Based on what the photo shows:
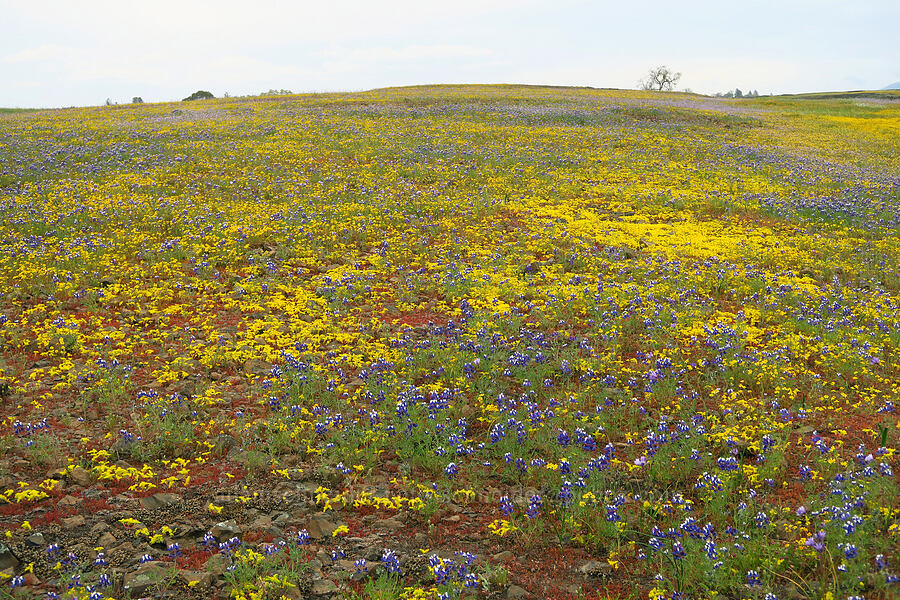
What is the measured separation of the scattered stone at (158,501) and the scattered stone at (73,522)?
1.63ft

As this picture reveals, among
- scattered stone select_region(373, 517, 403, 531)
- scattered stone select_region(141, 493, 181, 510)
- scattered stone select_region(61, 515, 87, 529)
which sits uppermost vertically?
scattered stone select_region(61, 515, 87, 529)

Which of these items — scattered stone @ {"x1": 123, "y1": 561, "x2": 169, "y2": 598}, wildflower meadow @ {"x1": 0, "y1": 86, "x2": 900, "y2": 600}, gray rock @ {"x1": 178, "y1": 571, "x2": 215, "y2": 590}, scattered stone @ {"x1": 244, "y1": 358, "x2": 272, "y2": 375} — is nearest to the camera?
scattered stone @ {"x1": 123, "y1": 561, "x2": 169, "y2": 598}

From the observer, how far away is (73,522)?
5164 mm

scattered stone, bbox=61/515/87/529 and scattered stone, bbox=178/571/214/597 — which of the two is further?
scattered stone, bbox=61/515/87/529

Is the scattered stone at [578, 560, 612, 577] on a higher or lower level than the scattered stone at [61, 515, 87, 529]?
lower

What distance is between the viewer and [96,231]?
43.8 ft

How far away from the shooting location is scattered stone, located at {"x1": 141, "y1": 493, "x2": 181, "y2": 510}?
Answer: 5522 mm

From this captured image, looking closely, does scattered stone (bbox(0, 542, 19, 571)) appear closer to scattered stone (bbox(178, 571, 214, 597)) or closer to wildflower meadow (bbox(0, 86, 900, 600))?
wildflower meadow (bbox(0, 86, 900, 600))

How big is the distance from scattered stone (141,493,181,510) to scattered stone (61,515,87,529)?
1.63ft

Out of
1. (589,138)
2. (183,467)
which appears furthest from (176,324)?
(589,138)

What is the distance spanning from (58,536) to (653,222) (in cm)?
1495

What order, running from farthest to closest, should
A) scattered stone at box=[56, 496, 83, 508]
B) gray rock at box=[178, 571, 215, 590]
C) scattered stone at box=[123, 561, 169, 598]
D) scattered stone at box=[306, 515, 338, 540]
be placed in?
scattered stone at box=[56, 496, 83, 508] → scattered stone at box=[306, 515, 338, 540] → gray rock at box=[178, 571, 215, 590] → scattered stone at box=[123, 561, 169, 598]

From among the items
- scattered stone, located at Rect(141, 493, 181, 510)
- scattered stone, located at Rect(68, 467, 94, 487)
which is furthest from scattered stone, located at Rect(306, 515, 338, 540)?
scattered stone, located at Rect(68, 467, 94, 487)

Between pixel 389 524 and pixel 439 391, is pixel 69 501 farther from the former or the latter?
pixel 439 391
